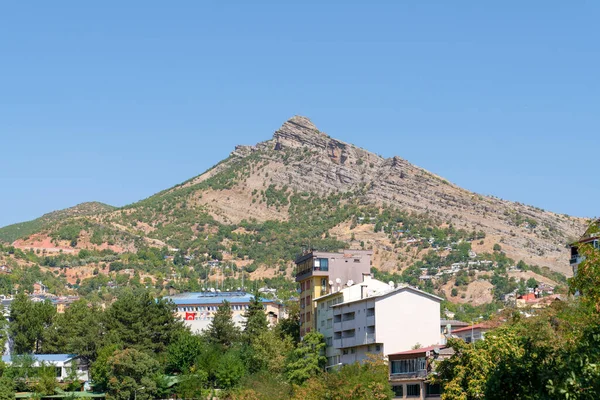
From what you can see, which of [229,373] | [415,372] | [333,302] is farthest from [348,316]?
[415,372]

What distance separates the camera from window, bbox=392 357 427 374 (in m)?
102

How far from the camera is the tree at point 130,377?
130375 millimetres

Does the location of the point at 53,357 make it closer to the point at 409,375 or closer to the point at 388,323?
the point at 388,323

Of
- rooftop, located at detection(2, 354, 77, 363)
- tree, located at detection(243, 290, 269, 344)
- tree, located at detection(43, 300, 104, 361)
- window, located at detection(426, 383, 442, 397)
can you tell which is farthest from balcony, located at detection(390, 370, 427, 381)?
rooftop, located at detection(2, 354, 77, 363)

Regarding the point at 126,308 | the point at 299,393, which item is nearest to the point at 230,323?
the point at 126,308

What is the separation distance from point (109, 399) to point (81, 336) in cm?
2221

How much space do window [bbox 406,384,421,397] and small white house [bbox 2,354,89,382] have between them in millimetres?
56183

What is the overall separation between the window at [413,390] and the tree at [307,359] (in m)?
19.9

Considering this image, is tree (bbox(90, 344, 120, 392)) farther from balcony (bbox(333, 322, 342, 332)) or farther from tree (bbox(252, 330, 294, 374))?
balcony (bbox(333, 322, 342, 332))

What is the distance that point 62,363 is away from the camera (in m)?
147

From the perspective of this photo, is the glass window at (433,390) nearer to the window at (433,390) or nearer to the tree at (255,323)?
the window at (433,390)

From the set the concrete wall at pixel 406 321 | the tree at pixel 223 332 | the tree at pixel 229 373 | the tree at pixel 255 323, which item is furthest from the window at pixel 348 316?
the tree at pixel 223 332

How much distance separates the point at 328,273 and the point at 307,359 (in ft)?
58.7

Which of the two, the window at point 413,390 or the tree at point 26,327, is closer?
the window at point 413,390
